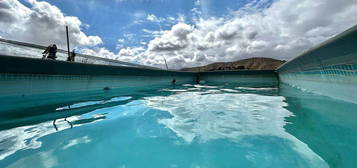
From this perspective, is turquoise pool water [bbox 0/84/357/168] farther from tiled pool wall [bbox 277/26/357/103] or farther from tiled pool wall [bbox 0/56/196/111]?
tiled pool wall [bbox 0/56/196/111]

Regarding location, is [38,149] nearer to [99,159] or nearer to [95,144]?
[95,144]

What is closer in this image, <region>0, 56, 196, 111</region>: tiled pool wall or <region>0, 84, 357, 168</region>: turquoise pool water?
<region>0, 84, 357, 168</region>: turquoise pool water

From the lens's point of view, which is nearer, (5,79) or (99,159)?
(99,159)

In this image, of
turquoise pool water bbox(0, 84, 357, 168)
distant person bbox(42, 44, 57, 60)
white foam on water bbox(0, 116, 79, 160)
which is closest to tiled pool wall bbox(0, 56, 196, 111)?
distant person bbox(42, 44, 57, 60)

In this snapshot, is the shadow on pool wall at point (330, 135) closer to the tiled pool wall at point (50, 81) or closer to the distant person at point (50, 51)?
the tiled pool wall at point (50, 81)

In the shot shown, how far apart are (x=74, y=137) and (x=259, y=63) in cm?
5195

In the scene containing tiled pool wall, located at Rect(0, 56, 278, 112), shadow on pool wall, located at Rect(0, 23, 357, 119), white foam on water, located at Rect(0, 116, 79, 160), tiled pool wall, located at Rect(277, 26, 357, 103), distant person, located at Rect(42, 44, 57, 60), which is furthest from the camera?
distant person, located at Rect(42, 44, 57, 60)

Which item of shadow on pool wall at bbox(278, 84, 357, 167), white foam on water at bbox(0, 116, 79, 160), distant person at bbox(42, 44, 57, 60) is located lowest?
white foam on water at bbox(0, 116, 79, 160)

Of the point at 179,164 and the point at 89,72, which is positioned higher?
the point at 89,72

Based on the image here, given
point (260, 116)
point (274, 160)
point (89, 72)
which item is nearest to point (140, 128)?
point (274, 160)

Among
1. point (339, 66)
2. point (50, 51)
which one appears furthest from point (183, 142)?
point (50, 51)

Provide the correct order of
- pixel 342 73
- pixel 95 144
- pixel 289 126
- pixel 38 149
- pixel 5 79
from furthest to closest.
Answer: pixel 5 79, pixel 342 73, pixel 289 126, pixel 95 144, pixel 38 149

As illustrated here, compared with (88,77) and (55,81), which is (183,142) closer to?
(55,81)

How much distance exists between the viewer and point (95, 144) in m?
1.55
